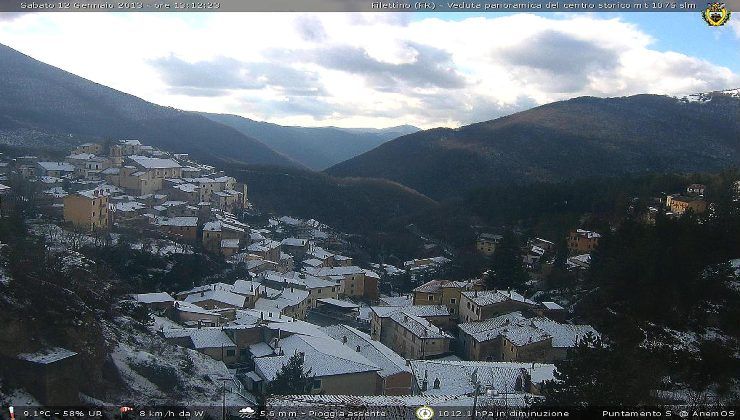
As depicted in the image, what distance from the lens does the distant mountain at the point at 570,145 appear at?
260 ft

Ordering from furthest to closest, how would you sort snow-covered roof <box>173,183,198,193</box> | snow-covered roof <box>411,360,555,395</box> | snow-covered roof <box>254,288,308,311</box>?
1. snow-covered roof <box>173,183,198,193</box>
2. snow-covered roof <box>254,288,308,311</box>
3. snow-covered roof <box>411,360,555,395</box>

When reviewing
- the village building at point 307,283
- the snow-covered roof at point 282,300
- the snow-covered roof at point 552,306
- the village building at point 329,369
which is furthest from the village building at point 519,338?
the village building at point 307,283

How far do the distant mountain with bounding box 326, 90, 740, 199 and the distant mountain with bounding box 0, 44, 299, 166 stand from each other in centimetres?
2761

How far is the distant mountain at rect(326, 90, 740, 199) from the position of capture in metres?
79.4

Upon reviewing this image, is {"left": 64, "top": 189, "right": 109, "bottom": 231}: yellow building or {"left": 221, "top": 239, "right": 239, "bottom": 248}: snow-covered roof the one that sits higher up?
{"left": 64, "top": 189, "right": 109, "bottom": 231}: yellow building

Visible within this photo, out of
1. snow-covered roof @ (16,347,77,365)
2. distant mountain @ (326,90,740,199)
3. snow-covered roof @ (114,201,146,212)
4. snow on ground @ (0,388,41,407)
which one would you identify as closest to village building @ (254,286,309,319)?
snow-covered roof @ (114,201,146,212)

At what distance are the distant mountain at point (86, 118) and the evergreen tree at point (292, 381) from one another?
54.4 meters

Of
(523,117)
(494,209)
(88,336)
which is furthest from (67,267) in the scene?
(523,117)

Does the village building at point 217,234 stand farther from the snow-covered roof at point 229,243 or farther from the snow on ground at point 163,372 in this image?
the snow on ground at point 163,372

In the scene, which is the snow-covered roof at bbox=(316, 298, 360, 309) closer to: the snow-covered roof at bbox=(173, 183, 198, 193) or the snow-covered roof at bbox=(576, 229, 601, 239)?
the snow-covered roof at bbox=(576, 229, 601, 239)

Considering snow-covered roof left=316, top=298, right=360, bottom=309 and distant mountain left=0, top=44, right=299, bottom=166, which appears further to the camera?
distant mountain left=0, top=44, right=299, bottom=166

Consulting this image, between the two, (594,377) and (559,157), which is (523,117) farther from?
(594,377)

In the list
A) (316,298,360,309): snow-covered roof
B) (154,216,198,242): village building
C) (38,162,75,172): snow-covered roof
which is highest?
(38,162,75,172): snow-covered roof

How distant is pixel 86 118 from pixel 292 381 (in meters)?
87.8
